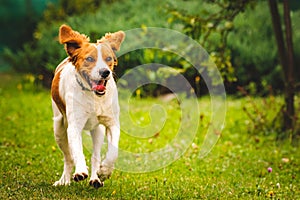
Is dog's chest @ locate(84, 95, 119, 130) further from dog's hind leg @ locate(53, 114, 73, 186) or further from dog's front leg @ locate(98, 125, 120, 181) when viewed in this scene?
dog's hind leg @ locate(53, 114, 73, 186)

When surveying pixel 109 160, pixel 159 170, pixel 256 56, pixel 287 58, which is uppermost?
pixel 256 56

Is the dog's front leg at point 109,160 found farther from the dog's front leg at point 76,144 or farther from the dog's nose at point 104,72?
the dog's nose at point 104,72

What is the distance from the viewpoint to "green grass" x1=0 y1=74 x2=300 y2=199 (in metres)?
5.32

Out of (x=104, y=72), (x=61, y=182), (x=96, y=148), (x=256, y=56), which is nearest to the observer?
(x=104, y=72)

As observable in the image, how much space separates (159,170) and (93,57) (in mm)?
2189

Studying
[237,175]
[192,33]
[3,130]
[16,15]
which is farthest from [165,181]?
[16,15]

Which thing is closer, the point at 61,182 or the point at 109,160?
the point at 109,160

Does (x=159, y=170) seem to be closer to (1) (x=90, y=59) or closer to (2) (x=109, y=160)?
(2) (x=109, y=160)

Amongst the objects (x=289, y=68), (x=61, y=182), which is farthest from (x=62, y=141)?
(x=289, y=68)

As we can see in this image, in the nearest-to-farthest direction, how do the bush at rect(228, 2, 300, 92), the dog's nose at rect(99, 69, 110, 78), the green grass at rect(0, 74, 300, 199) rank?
the dog's nose at rect(99, 69, 110, 78) → the green grass at rect(0, 74, 300, 199) → the bush at rect(228, 2, 300, 92)

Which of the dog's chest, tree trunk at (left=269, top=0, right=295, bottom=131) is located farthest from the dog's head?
tree trunk at (left=269, top=0, right=295, bottom=131)

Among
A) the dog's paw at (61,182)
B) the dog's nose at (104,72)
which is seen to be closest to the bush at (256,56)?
the dog's paw at (61,182)

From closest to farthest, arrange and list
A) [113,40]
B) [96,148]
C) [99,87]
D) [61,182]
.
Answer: [99,87] → [113,40] → [96,148] → [61,182]

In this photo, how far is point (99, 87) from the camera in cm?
470
